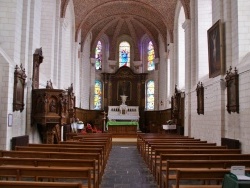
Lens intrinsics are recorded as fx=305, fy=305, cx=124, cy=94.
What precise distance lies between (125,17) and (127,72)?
5.11 m

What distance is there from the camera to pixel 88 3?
21.1m

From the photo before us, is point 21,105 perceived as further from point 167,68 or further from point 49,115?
point 167,68

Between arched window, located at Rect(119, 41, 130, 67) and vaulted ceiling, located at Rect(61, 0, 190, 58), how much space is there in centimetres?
117

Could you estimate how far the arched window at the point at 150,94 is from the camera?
28.7 metres

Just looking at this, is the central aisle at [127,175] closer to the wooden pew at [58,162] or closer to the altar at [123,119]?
the wooden pew at [58,162]

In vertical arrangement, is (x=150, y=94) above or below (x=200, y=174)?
above

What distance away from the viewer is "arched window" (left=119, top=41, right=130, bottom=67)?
3022 cm

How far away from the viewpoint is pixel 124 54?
99.3 feet

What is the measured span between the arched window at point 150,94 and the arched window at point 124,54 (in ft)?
10.1

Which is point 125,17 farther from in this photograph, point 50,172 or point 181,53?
point 50,172

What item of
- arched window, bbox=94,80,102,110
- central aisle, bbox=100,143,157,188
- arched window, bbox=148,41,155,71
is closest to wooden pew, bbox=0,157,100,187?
central aisle, bbox=100,143,157,188

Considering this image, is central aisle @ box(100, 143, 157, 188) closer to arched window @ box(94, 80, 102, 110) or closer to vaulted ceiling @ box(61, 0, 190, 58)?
vaulted ceiling @ box(61, 0, 190, 58)

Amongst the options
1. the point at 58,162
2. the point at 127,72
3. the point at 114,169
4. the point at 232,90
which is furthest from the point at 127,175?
the point at 127,72

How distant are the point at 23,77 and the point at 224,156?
6.67 meters
